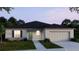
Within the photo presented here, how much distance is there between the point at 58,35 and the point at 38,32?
72cm

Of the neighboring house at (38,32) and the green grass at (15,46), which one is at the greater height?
the neighboring house at (38,32)

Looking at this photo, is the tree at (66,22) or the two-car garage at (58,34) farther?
the two-car garage at (58,34)

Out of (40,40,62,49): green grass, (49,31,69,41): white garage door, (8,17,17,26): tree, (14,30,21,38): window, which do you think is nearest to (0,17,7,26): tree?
(8,17,17,26): tree

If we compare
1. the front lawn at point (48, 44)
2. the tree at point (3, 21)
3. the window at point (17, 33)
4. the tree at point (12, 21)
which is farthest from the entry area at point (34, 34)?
the tree at point (3, 21)

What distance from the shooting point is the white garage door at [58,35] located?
43.3ft

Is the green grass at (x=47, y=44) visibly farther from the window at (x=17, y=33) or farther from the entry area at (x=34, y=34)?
the window at (x=17, y=33)

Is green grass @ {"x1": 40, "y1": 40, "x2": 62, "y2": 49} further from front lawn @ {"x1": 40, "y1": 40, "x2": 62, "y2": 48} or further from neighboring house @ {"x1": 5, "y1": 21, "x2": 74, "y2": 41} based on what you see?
neighboring house @ {"x1": 5, "y1": 21, "x2": 74, "y2": 41}

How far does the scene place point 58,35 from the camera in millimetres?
13289

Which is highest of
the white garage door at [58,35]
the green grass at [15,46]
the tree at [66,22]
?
the tree at [66,22]

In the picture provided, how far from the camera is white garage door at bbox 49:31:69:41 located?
43.3ft

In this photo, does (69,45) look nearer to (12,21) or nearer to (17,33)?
(17,33)
